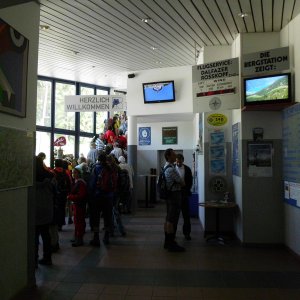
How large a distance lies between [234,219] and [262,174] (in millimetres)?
1190

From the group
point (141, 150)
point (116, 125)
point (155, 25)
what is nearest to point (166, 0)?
point (155, 25)

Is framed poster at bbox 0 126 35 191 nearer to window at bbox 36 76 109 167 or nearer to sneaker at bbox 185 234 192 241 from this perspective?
sneaker at bbox 185 234 192 241

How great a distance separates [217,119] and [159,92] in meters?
2.38

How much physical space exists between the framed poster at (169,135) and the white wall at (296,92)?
673 centimetres

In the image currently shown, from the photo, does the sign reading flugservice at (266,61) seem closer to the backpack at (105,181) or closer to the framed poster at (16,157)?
the backpack at (105,181)

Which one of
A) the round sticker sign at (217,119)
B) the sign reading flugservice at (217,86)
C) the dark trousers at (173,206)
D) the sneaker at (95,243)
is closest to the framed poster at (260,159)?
the sign reading flugservice at (217,86)

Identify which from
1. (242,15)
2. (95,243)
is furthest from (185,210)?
(242,15)

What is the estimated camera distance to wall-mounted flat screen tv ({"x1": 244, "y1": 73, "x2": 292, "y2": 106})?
5.23 m

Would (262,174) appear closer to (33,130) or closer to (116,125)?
(33,130)

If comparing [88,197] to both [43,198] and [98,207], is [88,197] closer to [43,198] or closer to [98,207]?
[98,207]

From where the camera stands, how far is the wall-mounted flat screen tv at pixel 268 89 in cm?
523

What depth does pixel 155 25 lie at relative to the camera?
580 centimetres

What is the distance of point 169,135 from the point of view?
12234 mm

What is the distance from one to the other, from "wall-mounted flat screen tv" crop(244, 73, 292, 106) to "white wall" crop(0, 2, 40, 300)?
3200mm
